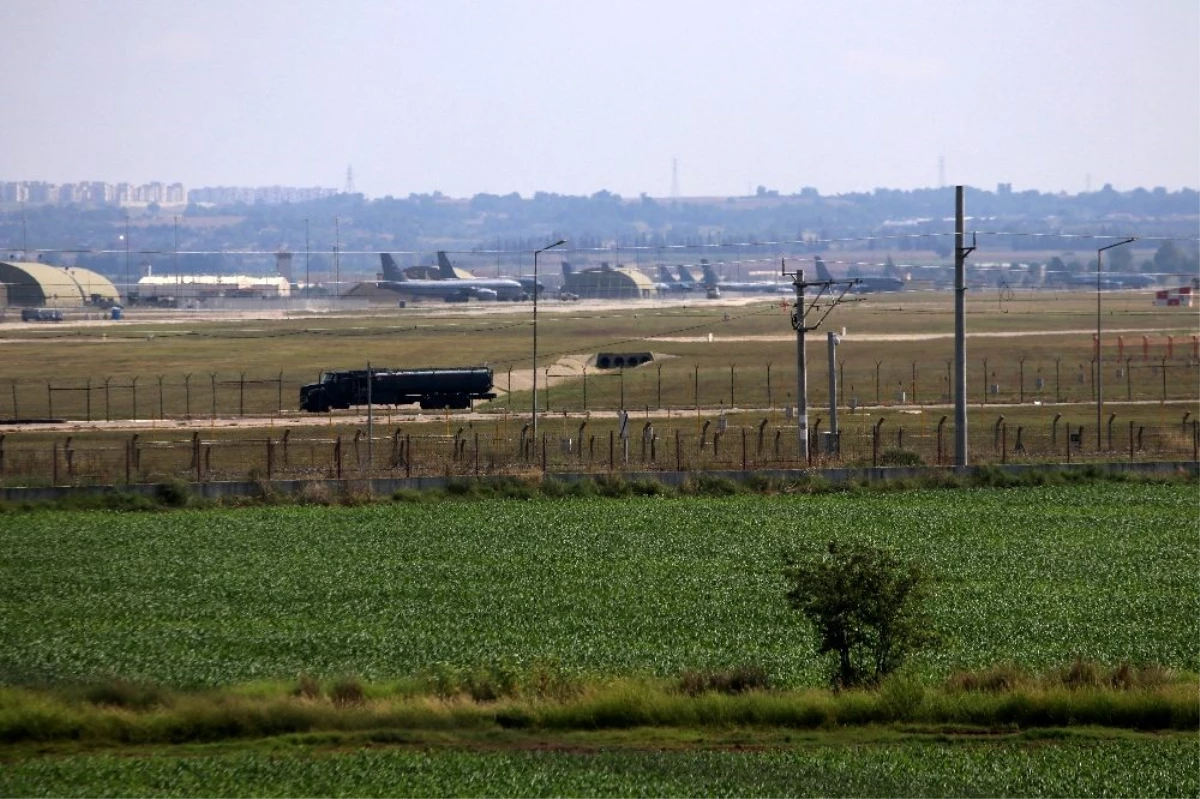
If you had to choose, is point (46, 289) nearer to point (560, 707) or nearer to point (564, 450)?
point (564, 450)

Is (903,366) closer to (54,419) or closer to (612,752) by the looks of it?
(54,419)

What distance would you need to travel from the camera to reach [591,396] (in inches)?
2955

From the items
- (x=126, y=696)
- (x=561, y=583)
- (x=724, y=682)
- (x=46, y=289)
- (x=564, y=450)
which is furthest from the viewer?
(x=46, y=289)

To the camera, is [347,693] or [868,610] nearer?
[347,693]

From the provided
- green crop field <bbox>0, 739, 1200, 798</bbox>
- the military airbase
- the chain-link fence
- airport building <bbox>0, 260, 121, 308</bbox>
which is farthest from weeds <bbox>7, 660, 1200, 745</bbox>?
airport building <bbox>0, 260, 121, 308</bbox>

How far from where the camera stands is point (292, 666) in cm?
2452

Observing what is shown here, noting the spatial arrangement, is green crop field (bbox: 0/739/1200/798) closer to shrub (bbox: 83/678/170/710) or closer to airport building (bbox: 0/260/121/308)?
shrub (bbox: 83/678/170/710)

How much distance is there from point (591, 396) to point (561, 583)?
43.2m

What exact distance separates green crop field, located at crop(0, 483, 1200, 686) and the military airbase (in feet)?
23.2

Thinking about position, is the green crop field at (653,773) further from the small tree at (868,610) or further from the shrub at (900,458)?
the shrub at (900,458)

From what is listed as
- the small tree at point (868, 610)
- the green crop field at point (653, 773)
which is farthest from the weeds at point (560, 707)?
the green crop field at point (653, 773)

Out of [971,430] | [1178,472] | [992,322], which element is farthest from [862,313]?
[1178,472]

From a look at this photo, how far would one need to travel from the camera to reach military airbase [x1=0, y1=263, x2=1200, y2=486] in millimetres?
52156

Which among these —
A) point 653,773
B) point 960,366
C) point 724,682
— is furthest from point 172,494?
point 653,773
